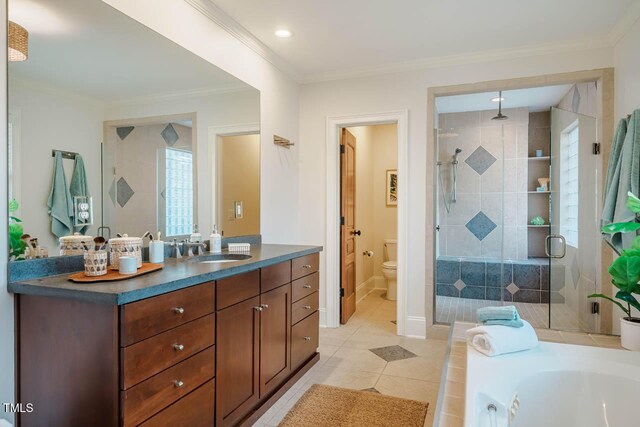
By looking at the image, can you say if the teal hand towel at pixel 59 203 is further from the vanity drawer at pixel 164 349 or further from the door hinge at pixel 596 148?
the door hinge at pixel 596 148

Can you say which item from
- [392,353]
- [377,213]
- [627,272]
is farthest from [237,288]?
[377,213]

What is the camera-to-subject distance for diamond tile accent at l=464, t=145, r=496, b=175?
12.8ft

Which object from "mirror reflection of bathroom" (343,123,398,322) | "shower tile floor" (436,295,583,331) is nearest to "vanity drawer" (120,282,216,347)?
"shower tile floor" (436,295,583,331)

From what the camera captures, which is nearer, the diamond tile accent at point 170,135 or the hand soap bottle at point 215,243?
the diamond tile accent at point 170,135

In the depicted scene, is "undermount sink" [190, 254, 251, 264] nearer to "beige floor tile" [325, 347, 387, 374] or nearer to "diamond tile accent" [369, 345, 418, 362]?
"beige floor tile" [325, 347, 387, 374]

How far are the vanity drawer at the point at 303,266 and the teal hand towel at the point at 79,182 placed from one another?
4.00 ft

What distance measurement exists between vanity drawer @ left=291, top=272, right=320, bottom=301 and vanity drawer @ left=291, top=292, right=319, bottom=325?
0.03 m

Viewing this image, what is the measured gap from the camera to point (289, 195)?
371 cm

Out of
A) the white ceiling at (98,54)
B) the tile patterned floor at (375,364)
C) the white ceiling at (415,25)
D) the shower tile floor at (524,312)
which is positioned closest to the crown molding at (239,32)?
the white ceiling at (415,25)

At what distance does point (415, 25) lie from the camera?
2785 millimetres

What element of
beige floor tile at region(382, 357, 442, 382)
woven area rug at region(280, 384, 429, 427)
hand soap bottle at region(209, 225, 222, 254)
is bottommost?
beige floor tile at region(382, 357, 442, 382)

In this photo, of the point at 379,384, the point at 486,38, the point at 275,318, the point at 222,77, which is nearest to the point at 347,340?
the point at 379,384

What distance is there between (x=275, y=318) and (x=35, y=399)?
1.17 m

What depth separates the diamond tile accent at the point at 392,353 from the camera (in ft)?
9.96
